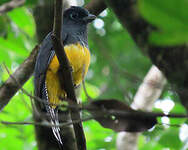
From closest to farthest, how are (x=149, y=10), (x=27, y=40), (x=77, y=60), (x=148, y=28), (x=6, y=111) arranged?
(x=149, y=10)
(x=148, y=28)
(x=77, y=60)
(x=6, y=111)
(x=27, y=40)

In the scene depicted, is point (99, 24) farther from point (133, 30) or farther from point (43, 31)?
point (133, 30)

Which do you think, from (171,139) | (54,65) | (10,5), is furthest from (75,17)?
(10,5)

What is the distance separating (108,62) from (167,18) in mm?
1898

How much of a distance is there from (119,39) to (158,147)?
10.5 ft

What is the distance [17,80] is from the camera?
363 centimetres

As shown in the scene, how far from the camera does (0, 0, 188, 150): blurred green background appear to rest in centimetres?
74

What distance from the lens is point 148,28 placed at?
3.28 feet

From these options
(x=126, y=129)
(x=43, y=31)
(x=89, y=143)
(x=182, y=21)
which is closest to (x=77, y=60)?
(x=43, y=31)

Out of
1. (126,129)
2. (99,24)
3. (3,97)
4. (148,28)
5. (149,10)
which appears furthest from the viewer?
(99,24)

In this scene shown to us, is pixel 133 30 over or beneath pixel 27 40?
over

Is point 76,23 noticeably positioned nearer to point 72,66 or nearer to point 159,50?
point 72,66

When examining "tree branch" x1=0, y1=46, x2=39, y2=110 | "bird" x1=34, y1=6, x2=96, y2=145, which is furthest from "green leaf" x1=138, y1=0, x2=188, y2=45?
"bird" x1=34, y1=6, x2=96, y2=145

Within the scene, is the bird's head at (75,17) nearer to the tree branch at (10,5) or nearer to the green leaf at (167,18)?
the tree branch at (10,5)

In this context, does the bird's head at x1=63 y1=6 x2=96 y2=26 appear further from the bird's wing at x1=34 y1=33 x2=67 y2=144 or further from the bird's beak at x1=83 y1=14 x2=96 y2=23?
the bird's wing at x1=34 y1=33 x2=67 y2=144
